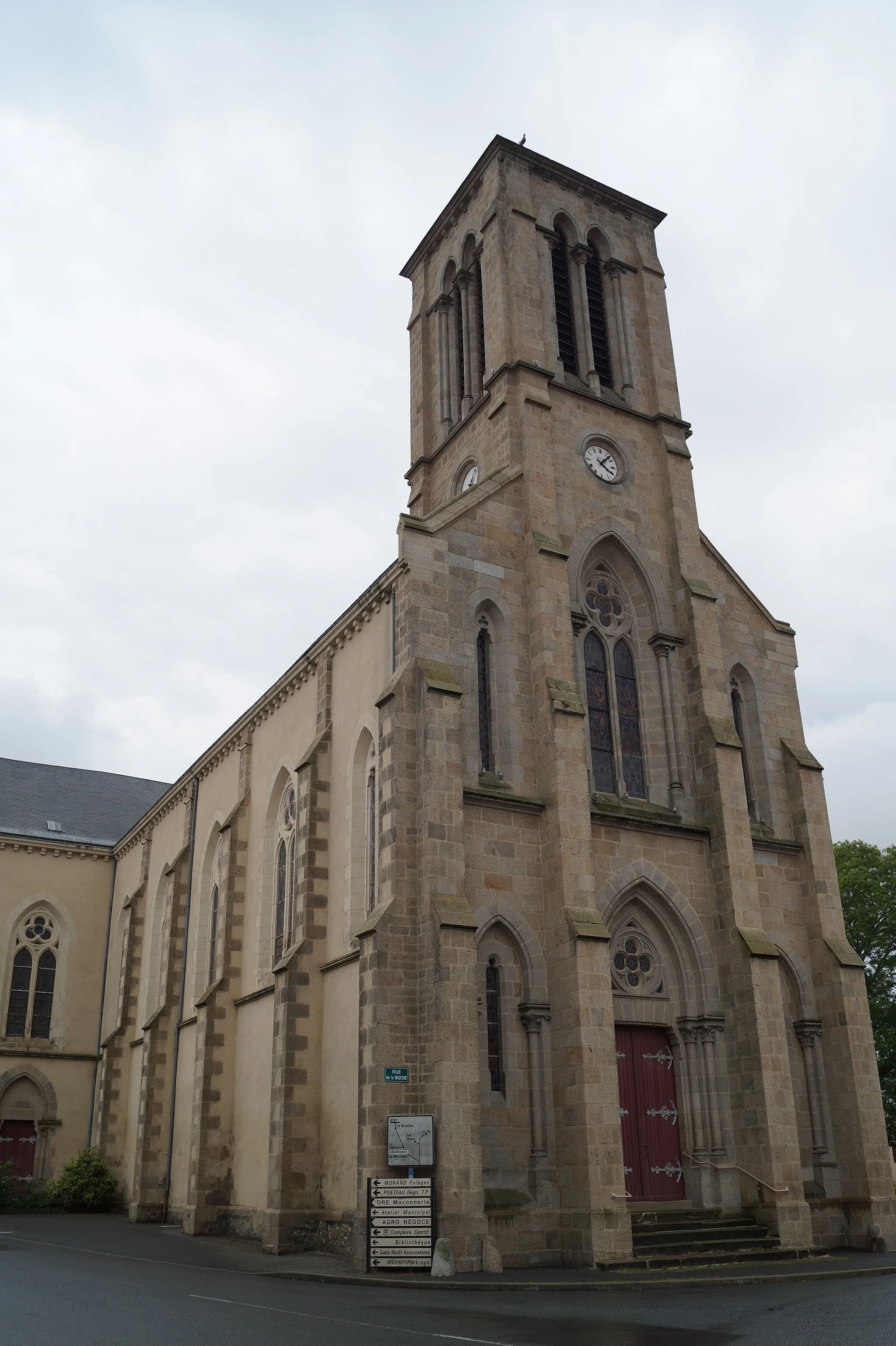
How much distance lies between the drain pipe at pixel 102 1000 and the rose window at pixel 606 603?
76.2ft

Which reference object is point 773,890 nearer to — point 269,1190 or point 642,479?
point 642,479

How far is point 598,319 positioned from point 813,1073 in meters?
17.8

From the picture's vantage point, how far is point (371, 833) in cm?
2169

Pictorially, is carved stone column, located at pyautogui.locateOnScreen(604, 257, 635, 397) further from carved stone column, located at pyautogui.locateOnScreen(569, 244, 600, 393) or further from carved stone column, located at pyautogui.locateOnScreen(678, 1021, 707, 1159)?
carved stone column, located at pyautogui.locateOnScreen(678, 1021, 707, 1159)

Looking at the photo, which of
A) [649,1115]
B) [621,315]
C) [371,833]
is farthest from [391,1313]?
[621,315]

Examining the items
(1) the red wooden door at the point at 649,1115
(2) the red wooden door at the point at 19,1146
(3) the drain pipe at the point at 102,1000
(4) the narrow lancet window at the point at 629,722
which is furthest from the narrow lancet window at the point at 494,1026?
(2) the red wooden door at the point at 19,1146

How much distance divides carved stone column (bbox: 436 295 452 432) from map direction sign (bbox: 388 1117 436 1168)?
1690cm

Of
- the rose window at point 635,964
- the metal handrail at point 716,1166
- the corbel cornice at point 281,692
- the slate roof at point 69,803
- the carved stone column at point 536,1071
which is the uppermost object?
the slate roof at point 69,803

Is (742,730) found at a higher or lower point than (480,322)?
lower

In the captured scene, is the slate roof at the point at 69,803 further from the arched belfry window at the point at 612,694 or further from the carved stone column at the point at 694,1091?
the carved stone column at the point at 694,1091

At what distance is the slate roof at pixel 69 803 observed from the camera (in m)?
40.6

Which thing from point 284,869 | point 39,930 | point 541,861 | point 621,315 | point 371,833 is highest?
point 621,315

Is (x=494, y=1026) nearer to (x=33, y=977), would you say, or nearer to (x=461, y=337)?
(x=461, y=337)

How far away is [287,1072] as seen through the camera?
A: 20.9 meters
